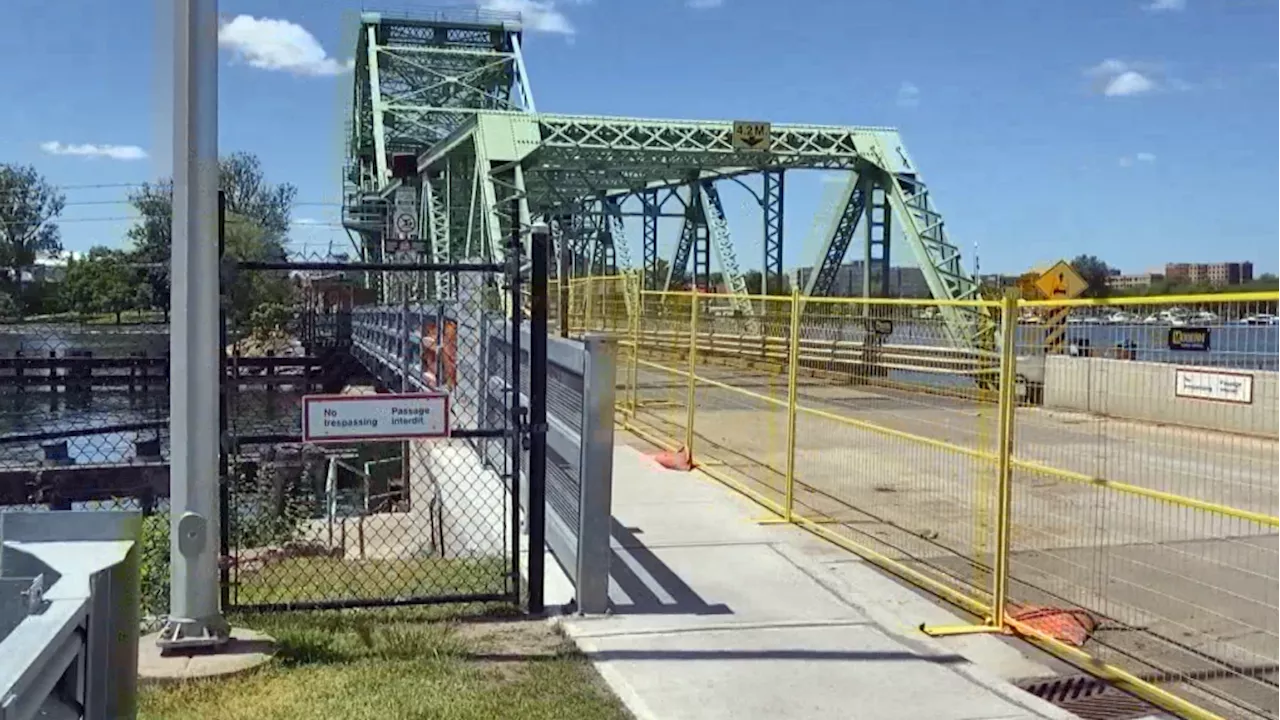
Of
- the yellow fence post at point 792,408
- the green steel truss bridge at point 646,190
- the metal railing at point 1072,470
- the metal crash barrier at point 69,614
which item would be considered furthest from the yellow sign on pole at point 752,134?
the metal crash barrier at point 69,614

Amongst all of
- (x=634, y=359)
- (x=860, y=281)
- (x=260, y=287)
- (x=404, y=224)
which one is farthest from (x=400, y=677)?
(x=860, y=281)

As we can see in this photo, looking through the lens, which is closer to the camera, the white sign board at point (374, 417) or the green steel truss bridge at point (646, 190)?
the white sign board at point (374, 417)

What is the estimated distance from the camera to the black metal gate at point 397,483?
5957mm

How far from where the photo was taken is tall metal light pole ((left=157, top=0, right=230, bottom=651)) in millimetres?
4926

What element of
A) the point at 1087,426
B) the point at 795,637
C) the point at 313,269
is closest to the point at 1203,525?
the point at 1087,426

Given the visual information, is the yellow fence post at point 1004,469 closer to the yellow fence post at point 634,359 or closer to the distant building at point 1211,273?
the distant building at point 1211,273

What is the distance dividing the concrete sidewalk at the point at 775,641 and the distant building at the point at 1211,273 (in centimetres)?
253

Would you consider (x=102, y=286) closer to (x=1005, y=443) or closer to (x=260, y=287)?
(x=260, y=287)

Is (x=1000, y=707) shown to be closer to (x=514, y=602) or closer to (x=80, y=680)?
(x=514, y=602)

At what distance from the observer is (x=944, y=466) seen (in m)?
10.9

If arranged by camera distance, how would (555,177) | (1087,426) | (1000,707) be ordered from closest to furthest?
(1000,707) → (1087,426) → (555,177)

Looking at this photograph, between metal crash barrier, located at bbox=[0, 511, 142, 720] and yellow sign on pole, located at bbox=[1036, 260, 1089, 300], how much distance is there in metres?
13.8

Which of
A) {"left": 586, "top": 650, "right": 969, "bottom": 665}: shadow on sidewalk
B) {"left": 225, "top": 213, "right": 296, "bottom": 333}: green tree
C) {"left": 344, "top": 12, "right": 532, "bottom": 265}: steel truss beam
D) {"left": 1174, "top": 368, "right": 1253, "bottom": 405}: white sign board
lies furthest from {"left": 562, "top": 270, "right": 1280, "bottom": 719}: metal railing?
{"left": 344, "top": 12, "right": 532, "bottom": 265}: steel truss beam

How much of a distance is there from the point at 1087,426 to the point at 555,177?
98.4 ft
